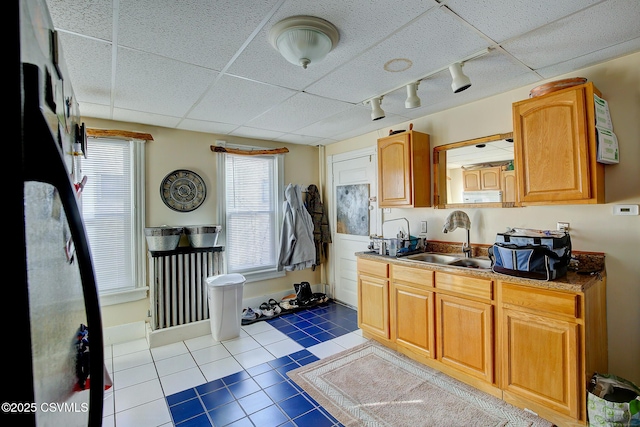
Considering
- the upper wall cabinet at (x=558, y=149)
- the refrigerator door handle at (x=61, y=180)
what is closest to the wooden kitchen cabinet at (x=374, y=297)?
the upper wall cabinet at (x=558, y=149)

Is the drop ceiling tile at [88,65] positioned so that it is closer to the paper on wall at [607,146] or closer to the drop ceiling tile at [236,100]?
the drop ceiling tile at [236,100]

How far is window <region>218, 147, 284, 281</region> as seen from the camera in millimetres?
3975

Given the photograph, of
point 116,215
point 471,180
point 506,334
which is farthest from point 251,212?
point 506,334

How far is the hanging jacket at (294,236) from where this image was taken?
426 centimetres

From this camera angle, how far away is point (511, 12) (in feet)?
5.17

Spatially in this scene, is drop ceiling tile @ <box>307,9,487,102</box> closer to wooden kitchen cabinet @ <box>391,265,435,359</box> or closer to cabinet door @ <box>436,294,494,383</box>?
wooden kitchen cabinet @ <box>391,265,435,359</box>

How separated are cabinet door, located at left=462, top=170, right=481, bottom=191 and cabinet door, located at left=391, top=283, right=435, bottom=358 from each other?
Result: 1.08 meters

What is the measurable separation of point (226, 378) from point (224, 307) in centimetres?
82

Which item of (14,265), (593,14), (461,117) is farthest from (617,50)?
(14,265)

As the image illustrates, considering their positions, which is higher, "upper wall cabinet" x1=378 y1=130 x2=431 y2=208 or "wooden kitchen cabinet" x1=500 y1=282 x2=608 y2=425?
"upper wall cabinet" x1=378 y1=130 x2=431 y2=208

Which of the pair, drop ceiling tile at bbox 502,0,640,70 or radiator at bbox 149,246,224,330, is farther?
radiator at bbox 149,246,224,330

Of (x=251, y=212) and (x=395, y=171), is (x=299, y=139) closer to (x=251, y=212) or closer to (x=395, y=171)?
(x=251, y=212)

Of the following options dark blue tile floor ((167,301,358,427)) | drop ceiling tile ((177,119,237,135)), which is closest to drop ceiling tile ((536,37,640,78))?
dark blue tile floor ((167,301,358,427))

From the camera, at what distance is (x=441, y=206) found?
315 cm
